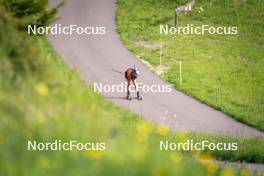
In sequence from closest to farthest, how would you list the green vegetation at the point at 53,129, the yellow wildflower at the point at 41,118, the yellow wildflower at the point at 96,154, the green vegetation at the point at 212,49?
the green vegetation at the point at 53,129 < the yellow wildflower at the point at 96,154 < the yellow wildflower at the point at 41,118 < the green vegetation at the point at 212,49

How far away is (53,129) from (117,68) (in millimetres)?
21702

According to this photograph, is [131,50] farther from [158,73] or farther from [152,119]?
[152,119]

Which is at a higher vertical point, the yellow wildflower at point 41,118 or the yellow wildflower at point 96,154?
the yellow wildflower at point 41,118

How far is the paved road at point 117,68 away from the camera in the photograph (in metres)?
23.3

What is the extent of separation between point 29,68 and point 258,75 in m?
21.0

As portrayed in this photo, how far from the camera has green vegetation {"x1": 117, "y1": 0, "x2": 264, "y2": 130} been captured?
26.3 metres

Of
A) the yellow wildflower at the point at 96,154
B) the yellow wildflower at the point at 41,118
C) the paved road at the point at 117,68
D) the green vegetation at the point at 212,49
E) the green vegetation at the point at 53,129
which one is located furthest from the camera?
the green vegetation at the point at 212,49

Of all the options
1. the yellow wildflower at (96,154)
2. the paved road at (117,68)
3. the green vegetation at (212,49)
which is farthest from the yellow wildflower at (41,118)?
the green vegetation at (212,49)

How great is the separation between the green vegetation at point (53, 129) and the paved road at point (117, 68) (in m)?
9.41

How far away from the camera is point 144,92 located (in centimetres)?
2648

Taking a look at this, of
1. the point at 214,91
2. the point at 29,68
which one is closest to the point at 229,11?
the point at 214,91

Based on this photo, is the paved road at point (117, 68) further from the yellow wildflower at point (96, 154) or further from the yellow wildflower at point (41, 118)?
the yellow wildflower at point (96, 154)

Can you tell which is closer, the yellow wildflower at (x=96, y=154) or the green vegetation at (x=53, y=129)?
the green vegetation at (x=53, y=129)

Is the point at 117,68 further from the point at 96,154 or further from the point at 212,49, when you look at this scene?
the point at 96,154
